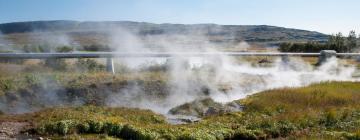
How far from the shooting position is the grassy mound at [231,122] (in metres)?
14.1

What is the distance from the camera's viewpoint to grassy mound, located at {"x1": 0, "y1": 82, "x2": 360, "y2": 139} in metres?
14.1

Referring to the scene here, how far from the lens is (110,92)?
2145cm

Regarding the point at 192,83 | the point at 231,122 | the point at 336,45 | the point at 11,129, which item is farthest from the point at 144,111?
the point at 336,45

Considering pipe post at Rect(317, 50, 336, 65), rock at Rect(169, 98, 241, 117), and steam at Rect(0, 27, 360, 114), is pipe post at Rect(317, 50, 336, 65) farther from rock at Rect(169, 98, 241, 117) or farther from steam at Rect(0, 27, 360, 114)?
rock at Rect(169, 98, 241, 117)

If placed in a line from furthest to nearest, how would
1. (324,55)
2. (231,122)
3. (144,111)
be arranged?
1. (324,55)
2. (144,111)
3. (231,122)

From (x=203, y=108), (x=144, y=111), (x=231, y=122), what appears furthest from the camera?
(x=203, y=108)

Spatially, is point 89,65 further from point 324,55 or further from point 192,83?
point 324,55

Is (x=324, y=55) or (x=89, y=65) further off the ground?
(x=89, y=65)

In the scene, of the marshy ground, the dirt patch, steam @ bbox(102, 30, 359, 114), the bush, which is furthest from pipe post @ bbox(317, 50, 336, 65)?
the dirt patch

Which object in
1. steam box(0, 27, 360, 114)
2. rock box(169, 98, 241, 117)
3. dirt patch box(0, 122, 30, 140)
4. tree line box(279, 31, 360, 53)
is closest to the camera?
dirt patch box(0, 122, 30, 140)

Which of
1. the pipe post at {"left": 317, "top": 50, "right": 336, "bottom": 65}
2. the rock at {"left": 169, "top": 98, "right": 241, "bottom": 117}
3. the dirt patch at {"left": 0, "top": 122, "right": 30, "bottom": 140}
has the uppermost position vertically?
the pipe post at {"left": 317, "top": 50, "right": 336, "bottom": 65}

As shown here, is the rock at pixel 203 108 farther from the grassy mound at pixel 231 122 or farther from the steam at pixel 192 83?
the steam at pixel 192 83

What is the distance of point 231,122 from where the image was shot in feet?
53.3

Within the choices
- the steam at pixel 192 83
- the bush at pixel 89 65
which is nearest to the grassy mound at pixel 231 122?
the steam at pixel 192 83
